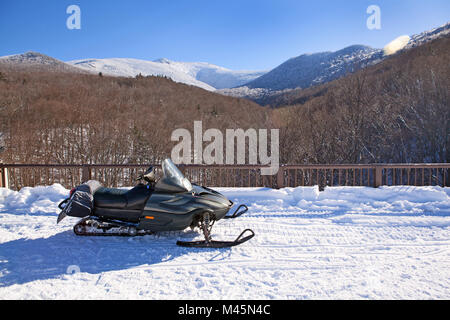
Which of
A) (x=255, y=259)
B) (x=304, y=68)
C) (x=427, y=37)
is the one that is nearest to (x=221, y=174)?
(x=255, y=259)

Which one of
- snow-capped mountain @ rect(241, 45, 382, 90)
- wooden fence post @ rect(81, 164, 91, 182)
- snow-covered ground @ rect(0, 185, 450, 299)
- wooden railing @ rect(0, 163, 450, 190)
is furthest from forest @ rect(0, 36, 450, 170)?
snow-capped mountain @ rect(241, 45, 382, 90)

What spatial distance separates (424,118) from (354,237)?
17.7 m

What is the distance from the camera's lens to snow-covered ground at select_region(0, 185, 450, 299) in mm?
2684

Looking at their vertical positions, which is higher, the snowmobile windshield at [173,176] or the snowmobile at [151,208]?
the snowmobile windshield at [173,176]

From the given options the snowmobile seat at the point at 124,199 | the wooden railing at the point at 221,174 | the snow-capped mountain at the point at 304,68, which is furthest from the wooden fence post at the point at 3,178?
the snow-capped mountain at the point at 304,68

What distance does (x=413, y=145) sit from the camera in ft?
60.0

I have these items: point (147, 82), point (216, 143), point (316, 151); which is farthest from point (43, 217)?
point (147, 82)

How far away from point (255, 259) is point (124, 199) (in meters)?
2.10

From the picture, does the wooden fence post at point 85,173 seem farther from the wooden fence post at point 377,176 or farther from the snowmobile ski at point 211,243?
the wooden fence post at point 377,176

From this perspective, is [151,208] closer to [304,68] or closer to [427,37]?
[427,37]

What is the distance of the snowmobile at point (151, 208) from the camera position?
382 centimetres

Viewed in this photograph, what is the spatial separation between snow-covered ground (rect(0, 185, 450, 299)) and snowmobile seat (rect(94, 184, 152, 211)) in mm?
502

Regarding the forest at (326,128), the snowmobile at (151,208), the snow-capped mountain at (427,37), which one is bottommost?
the snowmobile at (151,208)
